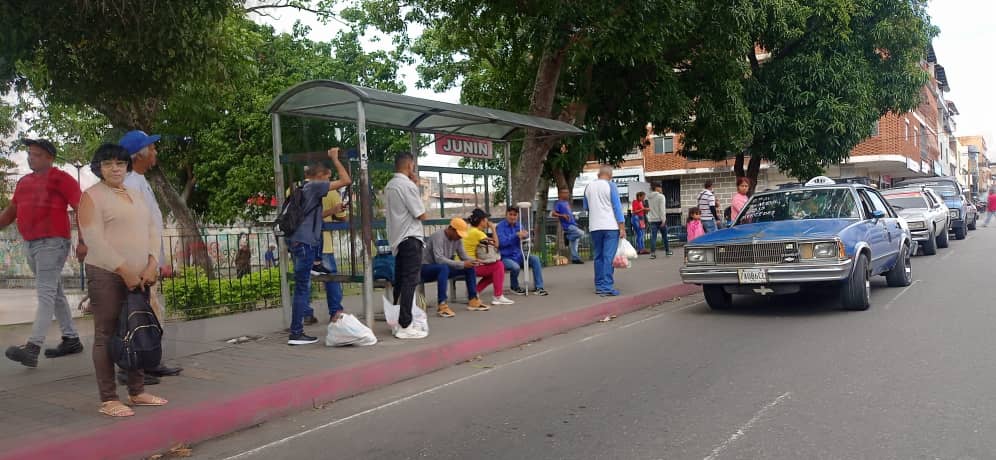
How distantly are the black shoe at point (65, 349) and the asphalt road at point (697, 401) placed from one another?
118 inches

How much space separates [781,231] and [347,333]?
534cm

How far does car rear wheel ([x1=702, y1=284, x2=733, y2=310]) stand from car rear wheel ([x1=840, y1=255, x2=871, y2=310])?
1.38 metres

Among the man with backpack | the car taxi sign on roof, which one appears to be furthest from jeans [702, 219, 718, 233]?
the man with backpack

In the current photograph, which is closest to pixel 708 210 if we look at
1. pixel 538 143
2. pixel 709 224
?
pixel 709 224

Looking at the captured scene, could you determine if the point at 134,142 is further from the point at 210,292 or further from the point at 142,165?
the point at 210,292

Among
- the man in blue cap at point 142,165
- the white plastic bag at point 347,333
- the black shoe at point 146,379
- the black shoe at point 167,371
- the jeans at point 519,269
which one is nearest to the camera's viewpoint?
the black shoe at point 146,379

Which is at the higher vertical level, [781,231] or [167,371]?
[781,231]

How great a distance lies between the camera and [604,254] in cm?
1052

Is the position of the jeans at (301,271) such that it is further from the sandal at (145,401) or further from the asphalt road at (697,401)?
the sandal at (145,401)

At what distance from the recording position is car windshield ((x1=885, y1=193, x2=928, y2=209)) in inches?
710

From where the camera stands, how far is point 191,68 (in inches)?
318

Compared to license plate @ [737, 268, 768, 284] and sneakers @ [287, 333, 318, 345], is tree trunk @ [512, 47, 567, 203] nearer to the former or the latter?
license plate @ [737, 268, 768, 284]

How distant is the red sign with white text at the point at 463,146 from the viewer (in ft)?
33.5

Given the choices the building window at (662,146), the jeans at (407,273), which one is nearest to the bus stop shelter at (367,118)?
the jeans at (407,273)
